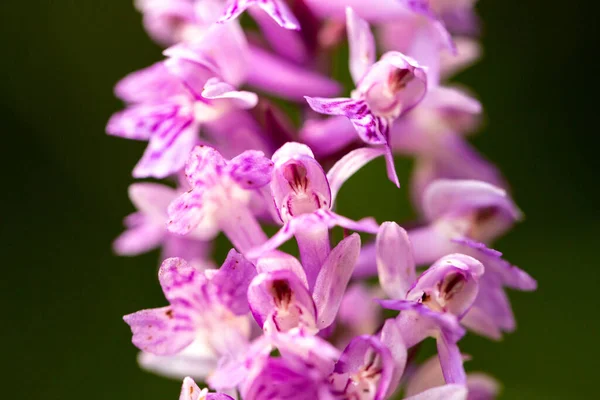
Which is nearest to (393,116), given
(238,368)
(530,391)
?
(238,368)

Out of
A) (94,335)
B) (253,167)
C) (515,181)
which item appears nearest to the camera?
(253,167)

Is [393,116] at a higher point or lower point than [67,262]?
higher

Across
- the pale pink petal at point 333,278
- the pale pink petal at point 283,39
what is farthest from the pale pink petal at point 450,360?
the pale pink petal at point 283,39

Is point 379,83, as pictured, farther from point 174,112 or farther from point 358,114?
point 174,112

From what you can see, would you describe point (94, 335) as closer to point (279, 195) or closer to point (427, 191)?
point (427, 191)

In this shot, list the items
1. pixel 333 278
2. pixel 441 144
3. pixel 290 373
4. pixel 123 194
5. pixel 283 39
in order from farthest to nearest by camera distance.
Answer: pixel 123 194
pixel 441 144
pixel 283 39
pixel 333 278
pixel 290 373

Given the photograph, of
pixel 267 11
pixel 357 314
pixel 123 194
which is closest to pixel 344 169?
Result: pixel 267 11

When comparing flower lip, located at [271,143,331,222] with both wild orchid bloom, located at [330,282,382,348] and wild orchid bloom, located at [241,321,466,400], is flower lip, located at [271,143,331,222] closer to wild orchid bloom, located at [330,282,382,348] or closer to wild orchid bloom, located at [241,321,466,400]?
wild orchid bloom, located at [241,321,466,400]

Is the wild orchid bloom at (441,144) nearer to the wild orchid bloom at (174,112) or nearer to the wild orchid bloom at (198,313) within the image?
the wild orchid bloom at (174,112)
